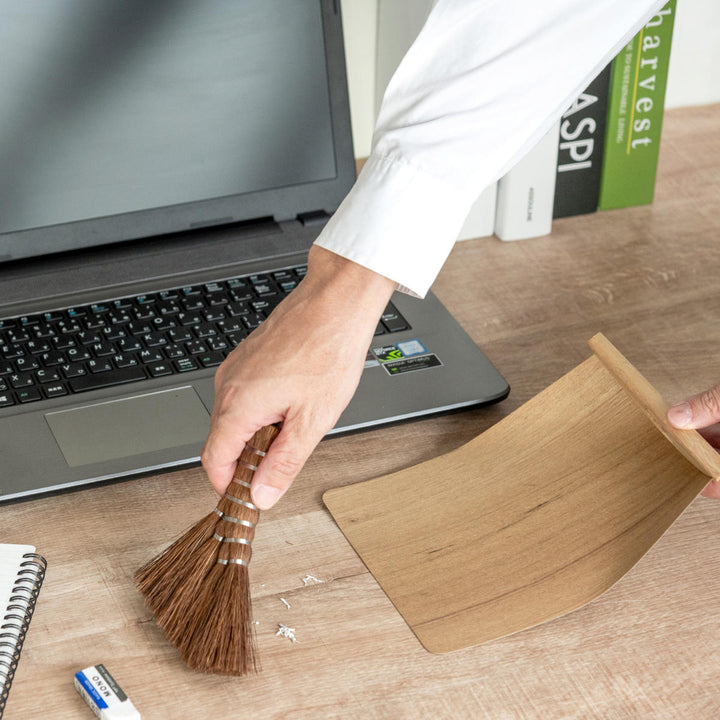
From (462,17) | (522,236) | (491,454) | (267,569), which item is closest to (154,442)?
(267,569)

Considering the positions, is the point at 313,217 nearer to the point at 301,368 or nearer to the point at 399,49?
the point at 399,49

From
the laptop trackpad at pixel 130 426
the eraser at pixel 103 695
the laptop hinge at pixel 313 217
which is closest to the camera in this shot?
the eraser at pixel 103 695

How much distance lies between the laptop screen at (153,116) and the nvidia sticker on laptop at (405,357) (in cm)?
21

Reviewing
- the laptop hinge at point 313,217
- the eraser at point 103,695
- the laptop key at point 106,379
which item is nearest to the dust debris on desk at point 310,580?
the eraser at point 103,695

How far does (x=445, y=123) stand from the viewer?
0.53 m

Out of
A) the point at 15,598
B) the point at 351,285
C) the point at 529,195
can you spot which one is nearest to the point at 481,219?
the point at 529,195

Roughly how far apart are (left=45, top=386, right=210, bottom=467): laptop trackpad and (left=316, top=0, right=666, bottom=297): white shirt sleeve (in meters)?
0.23

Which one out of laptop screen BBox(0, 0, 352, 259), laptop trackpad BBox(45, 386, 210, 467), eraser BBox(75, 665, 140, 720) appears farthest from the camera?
laptop screen BBox(0, 0, 352, 259)

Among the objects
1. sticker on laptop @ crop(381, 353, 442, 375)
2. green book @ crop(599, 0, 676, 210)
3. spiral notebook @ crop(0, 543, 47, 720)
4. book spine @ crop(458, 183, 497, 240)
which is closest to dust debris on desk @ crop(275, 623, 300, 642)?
spiral notebook @ crop(0, 543, 47, 720)

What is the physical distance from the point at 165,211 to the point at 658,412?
19.5 inches

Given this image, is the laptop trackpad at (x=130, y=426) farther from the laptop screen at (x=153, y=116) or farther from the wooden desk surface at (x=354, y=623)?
the laptop screen at (x=153, y=116)

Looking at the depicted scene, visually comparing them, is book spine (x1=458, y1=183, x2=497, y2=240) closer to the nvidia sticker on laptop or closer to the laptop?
the laptop

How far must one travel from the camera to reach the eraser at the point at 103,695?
498 millimetres

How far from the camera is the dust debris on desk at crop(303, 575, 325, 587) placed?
595 mm
